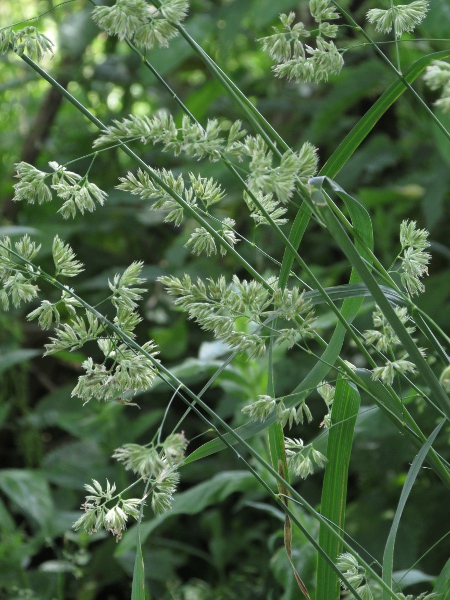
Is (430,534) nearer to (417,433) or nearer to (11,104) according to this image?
(417,433)

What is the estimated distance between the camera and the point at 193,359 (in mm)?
1020

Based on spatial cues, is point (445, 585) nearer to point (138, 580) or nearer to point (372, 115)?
point (138, 580)

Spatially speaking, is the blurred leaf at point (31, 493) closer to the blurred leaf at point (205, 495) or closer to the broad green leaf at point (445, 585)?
the blurred leaf at point (205, 495)

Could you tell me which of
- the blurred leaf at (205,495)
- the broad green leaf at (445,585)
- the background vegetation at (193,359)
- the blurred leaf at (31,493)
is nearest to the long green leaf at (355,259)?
the broad green leaf at (445,585)

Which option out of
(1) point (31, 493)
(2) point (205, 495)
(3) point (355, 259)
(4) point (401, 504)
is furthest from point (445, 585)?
(1) point (31, 493)

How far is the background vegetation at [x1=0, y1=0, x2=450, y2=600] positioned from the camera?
3.74 feet

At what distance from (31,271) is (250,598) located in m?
0.89

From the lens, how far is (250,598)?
1166mm

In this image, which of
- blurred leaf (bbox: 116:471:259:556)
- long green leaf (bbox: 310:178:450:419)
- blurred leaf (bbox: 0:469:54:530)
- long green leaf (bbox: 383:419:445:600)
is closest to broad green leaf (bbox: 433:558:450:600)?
long green leaf (bbox: 383:419:445:600)

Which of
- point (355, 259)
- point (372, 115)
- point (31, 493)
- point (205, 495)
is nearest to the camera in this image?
point (355, 259)

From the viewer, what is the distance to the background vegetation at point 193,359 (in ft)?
3.74

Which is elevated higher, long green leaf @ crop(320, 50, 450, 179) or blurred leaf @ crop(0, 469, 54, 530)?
long green leaf @ crop(320, 50, 450, 179)

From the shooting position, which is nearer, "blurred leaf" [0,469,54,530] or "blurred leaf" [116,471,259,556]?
"blurred leaf" [116,471,259,556]

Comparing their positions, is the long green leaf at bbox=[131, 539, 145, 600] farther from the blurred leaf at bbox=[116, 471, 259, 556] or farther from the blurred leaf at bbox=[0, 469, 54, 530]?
the blurred leaf at bbox=[0, 469, 54, 530]
